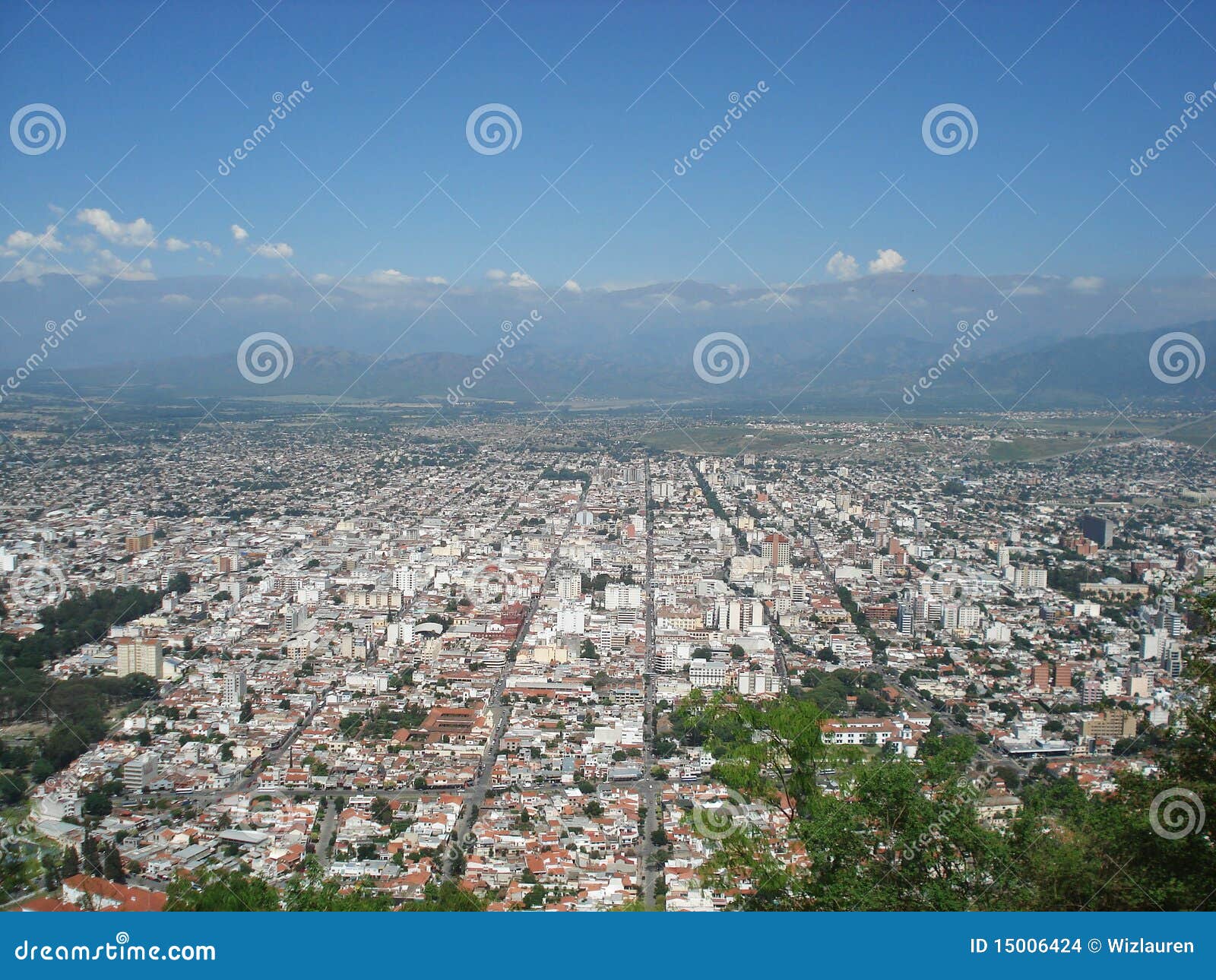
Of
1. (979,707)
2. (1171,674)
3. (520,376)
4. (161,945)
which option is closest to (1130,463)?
(1171,674)

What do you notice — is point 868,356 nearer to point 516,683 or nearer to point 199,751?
point 516,683

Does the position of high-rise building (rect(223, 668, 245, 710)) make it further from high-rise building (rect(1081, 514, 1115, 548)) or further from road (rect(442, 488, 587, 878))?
high-rise building (rect(1081, 514, 1115, 548))

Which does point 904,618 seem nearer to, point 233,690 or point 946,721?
point 946,721

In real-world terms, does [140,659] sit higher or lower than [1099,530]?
lower

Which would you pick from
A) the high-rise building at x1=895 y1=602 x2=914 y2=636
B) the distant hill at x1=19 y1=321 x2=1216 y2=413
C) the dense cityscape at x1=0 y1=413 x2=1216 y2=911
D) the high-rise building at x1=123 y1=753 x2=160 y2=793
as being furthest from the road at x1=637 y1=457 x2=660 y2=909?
the distant hill at x1=19 y1=321 x2=1216 y2=413

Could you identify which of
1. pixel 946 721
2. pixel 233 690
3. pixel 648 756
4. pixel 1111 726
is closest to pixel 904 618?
pixel 946 721

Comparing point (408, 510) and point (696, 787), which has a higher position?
point (408, 510)

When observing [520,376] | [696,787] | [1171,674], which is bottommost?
[696,787]

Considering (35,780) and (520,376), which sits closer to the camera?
(35,780)

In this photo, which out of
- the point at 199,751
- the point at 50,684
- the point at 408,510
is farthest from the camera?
the point at 408,510
